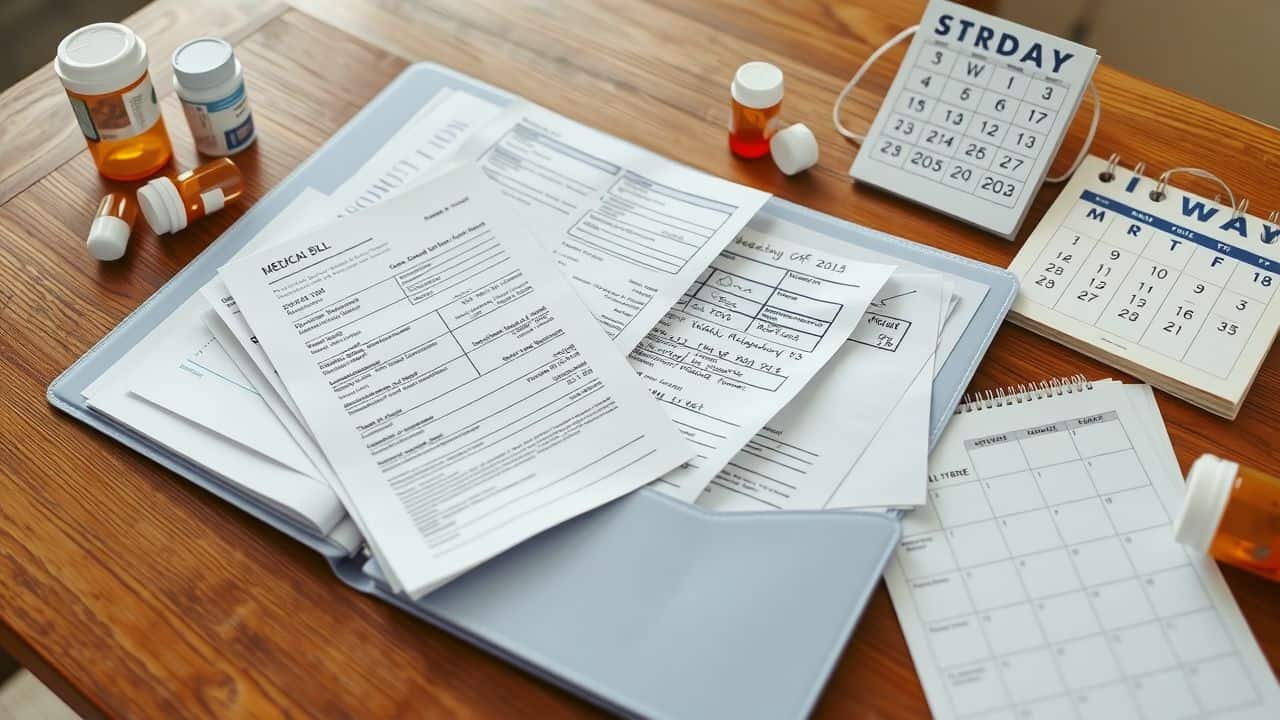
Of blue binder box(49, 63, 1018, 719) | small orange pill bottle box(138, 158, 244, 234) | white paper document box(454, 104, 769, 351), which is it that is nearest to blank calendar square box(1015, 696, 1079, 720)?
blue binder box(49, 63, 1018, 719)

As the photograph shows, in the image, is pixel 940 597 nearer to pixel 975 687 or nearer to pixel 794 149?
pixel 975 687

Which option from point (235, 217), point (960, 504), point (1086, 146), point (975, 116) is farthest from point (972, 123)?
point (235, 217)

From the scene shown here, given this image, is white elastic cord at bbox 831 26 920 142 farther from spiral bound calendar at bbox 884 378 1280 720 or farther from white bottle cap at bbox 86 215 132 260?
white bottle cap at bbox 86 215 132 260

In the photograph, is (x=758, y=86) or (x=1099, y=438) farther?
(x=758, y=86)

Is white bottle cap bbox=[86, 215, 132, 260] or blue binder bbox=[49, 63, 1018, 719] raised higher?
white bottle cap bbox=[86, 215, 132, 260]

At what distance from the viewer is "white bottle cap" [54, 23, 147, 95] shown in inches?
32.7

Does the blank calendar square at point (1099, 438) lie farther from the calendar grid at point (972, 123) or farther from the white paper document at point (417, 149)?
the white paper document at point (417, 149)

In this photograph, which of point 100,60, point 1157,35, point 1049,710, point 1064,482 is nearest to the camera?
point 1049,710

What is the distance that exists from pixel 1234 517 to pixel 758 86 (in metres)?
0.50

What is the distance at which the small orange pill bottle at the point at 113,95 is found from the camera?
84 cm

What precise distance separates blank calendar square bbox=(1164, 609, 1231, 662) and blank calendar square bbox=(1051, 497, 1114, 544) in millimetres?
70

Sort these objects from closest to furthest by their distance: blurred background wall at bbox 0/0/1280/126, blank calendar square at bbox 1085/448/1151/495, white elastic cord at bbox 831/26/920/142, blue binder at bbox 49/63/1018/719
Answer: blue binder at bbox 49/63/1018/719 < blank calendar square at bbox 1085/448/1151/495 < white elastic cord at bbox 831/26/920/142 < blurred background wall at bbox 0/0/1280/126

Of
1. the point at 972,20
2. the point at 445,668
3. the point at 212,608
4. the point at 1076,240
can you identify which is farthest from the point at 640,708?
the point at 972,20

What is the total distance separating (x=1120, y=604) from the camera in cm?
67
